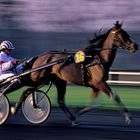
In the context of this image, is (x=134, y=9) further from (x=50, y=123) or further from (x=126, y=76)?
(x=50, y=123)

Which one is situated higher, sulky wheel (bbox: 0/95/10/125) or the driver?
the driver

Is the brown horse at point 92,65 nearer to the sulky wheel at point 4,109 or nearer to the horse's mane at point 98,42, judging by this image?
the horse's mane at point 98,42

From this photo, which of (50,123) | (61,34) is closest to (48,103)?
(50,123)

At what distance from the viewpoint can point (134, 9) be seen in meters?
Result: 26.4

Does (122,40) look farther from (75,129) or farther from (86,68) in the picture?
(75,129)

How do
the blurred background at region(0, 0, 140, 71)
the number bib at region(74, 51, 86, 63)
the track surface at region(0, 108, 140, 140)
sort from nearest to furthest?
the track surface at region(0, 108, 140, 140) < the number bib at region(74, 51, 86, 63) < the blurred background at region(0, 0, 140, 71)

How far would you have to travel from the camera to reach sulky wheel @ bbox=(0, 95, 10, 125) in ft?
48.1

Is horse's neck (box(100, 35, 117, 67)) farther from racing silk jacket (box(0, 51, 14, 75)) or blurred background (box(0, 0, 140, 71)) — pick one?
blurred background (box(0, 0, 140, 71))

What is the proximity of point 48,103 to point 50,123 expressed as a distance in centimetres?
50

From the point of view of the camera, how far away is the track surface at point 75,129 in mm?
12883

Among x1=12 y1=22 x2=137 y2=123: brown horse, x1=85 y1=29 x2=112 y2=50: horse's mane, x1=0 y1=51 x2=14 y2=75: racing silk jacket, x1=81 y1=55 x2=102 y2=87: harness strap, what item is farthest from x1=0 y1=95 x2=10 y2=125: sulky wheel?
x1=85 y1=29 x2=112 y2=50: horse's mane

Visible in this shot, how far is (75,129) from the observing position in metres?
Answer: 14.0

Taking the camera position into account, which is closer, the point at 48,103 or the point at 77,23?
the point at 48,103

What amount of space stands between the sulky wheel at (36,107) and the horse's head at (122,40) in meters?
1.84
